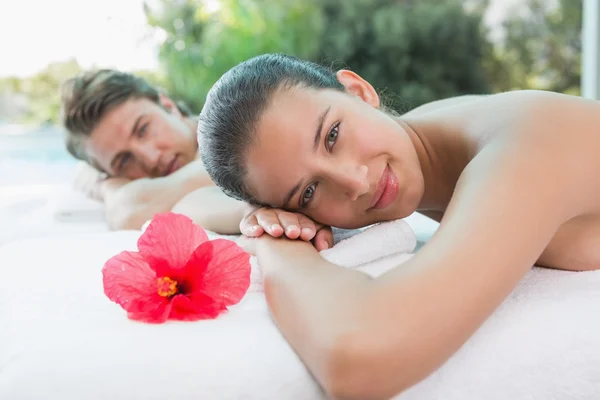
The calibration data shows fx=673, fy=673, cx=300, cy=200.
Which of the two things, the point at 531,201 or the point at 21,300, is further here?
the point at 21,300

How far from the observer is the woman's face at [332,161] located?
3.77ft

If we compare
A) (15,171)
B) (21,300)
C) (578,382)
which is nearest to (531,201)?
(578,382)

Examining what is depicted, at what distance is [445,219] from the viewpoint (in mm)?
957

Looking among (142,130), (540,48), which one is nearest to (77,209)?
(142,130)

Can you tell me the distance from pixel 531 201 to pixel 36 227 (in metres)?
1.64

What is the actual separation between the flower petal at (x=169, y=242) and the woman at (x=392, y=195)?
0.13 meters

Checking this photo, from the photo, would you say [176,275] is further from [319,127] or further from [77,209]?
[77,209]

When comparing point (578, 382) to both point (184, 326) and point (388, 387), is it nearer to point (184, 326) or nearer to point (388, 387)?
point (388, 387)

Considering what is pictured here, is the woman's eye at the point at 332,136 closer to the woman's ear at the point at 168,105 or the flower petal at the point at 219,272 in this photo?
the flower petal at the point at 219,272

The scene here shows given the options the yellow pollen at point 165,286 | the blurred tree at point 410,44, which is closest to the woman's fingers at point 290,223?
the yellow pollen at point 165,286

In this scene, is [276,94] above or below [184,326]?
above

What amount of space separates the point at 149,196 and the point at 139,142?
0.33 meters

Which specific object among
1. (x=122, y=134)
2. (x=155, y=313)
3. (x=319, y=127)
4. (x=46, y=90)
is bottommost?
(x=46, y=90)

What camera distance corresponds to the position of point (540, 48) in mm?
4297
